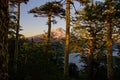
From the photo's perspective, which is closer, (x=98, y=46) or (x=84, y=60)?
(x=98, y=46)

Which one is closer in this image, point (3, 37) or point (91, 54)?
point (3, 37)

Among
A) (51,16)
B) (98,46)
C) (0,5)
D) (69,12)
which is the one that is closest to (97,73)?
(98,46)

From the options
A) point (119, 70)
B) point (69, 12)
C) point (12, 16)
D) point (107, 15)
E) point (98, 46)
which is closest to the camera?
point (69, 12)

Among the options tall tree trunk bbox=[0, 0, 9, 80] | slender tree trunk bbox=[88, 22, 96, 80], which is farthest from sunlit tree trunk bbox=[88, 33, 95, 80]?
tall tree trunk bbox=[0, 0, 9, 80]

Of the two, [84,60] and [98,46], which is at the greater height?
[98,46]

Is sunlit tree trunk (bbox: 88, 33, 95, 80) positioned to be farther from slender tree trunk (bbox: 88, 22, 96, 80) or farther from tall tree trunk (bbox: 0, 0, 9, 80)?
tall tree trunk (bbox: 0, 0, 9, 80)

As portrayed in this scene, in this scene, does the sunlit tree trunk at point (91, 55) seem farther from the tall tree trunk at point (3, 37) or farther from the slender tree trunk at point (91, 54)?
the tall tree trunk at point (3, 37)

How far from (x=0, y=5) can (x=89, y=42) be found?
30099 mm

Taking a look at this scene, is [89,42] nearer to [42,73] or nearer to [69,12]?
[69,12]

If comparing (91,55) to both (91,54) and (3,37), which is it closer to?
(91,54)

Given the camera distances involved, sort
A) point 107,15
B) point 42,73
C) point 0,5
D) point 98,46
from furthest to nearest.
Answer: point 98,46
point 107,15
point 42,73
point 0,5

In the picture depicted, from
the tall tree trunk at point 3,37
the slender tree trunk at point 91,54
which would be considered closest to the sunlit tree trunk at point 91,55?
the slender tree trunk at point 91,54

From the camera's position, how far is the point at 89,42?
32.0 meters

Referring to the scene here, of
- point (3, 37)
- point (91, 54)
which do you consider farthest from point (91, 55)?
point (3, 37)
